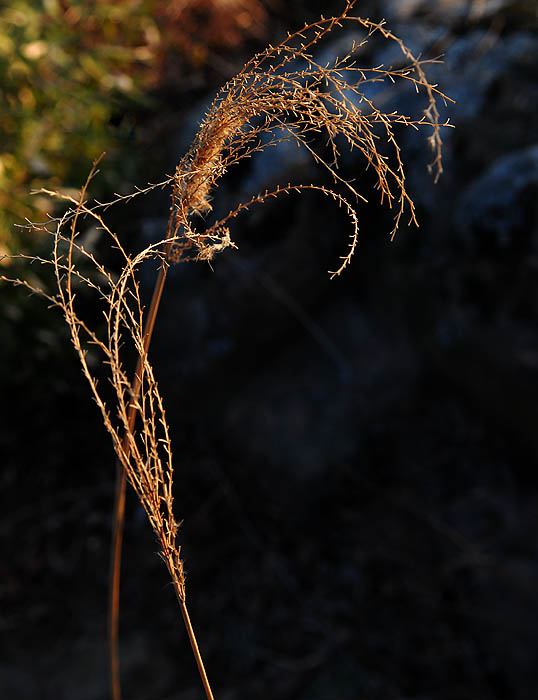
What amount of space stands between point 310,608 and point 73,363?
1439mm

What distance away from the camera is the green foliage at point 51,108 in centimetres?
268

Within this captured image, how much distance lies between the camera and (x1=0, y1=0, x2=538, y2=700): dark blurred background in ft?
8.05

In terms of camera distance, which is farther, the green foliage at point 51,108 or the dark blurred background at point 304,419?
the green foliage at point 51,108

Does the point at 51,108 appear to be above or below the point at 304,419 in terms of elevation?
above

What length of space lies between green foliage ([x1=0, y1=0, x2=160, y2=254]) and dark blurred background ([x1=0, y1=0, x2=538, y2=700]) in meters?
0.01

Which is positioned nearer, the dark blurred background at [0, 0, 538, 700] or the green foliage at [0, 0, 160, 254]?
the dark blurred background at [0, 0, 538, 700]

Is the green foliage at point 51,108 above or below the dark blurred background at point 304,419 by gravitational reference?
above

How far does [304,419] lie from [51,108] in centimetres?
175

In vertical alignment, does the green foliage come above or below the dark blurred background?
above

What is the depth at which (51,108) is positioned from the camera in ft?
9.51

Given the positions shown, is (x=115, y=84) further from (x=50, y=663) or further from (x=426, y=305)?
(x=50, y=663)

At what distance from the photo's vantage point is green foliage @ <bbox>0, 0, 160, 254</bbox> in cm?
268

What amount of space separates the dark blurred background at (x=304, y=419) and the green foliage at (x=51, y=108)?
1cm

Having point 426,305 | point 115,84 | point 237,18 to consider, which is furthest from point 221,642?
point 237,18
